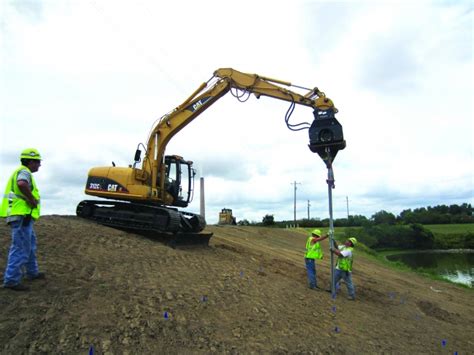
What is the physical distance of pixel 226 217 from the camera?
1314 inches

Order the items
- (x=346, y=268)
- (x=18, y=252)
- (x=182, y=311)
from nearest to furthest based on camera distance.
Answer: (x=18, y=252) < (x=182, y=311) < (x=346, y=268)

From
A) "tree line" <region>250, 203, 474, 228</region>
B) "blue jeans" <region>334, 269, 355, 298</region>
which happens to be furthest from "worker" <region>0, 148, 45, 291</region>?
"tree line" <region>250, 203, 474, 228</region>

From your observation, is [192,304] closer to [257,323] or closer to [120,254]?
[257,323]

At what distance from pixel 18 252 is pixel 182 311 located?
2.45 metres

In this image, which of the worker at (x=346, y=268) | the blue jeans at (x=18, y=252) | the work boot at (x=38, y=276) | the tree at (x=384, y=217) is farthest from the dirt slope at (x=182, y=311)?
the tree at (x=384, y=217)

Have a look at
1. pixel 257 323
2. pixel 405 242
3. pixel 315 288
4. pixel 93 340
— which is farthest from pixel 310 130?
pixel 405 242

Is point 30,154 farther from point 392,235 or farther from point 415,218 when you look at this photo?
point 415,218

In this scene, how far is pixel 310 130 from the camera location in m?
8.91

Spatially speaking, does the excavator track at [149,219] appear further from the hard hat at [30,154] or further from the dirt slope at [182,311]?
the hard hat at [30,154]

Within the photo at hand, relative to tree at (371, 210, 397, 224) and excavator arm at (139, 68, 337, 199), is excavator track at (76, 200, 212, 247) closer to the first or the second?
excavator arm at (139, 68, 337, 199)

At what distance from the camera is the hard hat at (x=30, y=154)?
5.62 metres

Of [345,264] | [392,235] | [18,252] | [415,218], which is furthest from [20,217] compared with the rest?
[415,218]

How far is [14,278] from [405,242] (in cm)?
6636

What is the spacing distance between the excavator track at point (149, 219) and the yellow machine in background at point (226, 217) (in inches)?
790
